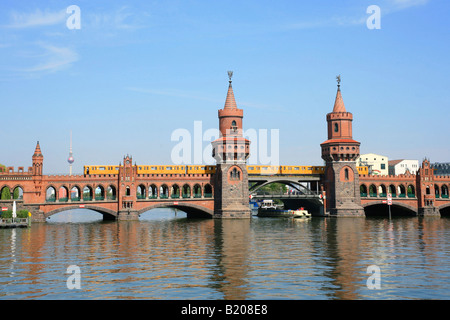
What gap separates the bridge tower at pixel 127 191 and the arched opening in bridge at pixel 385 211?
5069 centimetres

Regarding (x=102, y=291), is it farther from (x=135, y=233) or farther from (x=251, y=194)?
(x=251, y=194)

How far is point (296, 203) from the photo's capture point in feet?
365

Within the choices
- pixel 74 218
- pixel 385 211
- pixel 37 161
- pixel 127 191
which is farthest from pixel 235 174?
pixel 74 218

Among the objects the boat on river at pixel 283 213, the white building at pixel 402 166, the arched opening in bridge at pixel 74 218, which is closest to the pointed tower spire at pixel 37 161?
the arched opening in bridge at pixel 74 218

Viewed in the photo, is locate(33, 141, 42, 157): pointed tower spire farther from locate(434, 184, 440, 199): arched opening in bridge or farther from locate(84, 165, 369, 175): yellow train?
locate(434, 184, 440, 199): arched opening in bridge

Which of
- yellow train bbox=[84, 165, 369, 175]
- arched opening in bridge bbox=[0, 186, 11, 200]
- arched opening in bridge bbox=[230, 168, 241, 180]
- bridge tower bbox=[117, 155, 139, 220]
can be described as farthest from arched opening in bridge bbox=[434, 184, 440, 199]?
arched opening in bridge bbox=[0, 186, 11, 200]

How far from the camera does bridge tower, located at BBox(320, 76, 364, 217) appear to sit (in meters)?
89.1

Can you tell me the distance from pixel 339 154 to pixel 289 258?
5484 cm

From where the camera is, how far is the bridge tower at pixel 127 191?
82062mm

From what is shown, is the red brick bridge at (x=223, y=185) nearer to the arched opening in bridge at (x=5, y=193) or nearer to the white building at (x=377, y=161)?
the arched opening in bridge at (x=5, y=193)

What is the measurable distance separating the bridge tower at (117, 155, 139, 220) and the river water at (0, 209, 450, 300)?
2537cm
